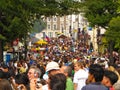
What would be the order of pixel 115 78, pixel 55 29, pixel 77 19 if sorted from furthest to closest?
pixel 55 29 → pixel 77 19 → pixel 115 78

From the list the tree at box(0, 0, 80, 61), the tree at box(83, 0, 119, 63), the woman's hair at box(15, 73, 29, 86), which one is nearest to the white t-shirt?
the woman's hair at box(15, 73, 29, 86)

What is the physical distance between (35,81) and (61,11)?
20340 mm

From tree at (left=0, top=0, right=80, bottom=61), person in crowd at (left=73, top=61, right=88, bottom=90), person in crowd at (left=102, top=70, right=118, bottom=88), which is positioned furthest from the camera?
tree at (left=0, top=0, right=80, bottom=61)

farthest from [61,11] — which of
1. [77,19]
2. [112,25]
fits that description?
[77,19]

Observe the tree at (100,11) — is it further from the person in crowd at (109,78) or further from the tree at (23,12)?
the person in crowd at (109,78)

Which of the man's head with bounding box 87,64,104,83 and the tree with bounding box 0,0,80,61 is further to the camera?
the tree with bounding box 0,0,80,61

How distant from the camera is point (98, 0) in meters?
42.8

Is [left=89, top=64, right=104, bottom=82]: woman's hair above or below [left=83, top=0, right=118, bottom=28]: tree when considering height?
below

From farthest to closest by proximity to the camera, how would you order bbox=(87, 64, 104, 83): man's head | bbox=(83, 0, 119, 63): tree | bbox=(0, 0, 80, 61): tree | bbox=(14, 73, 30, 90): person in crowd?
bbox=(83, 0, 119, 63): tree
bbox=(0, 0, 80, 61): tree
bbox=(14, 73, 30, 90): person in crowd
bbox=(87, 64, 104, 83): man's head

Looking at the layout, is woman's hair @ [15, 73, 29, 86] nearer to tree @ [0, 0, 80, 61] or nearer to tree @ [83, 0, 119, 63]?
tree @ [0, 0, 80, 61]

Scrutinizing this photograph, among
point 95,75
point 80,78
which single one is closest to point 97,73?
point 95,75

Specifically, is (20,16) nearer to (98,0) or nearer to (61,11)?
(61,11)

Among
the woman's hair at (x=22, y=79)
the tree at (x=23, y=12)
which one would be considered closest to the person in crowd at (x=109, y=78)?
the woman's hair at (x=22, y=79)

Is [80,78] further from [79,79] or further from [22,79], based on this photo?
[22,79]
